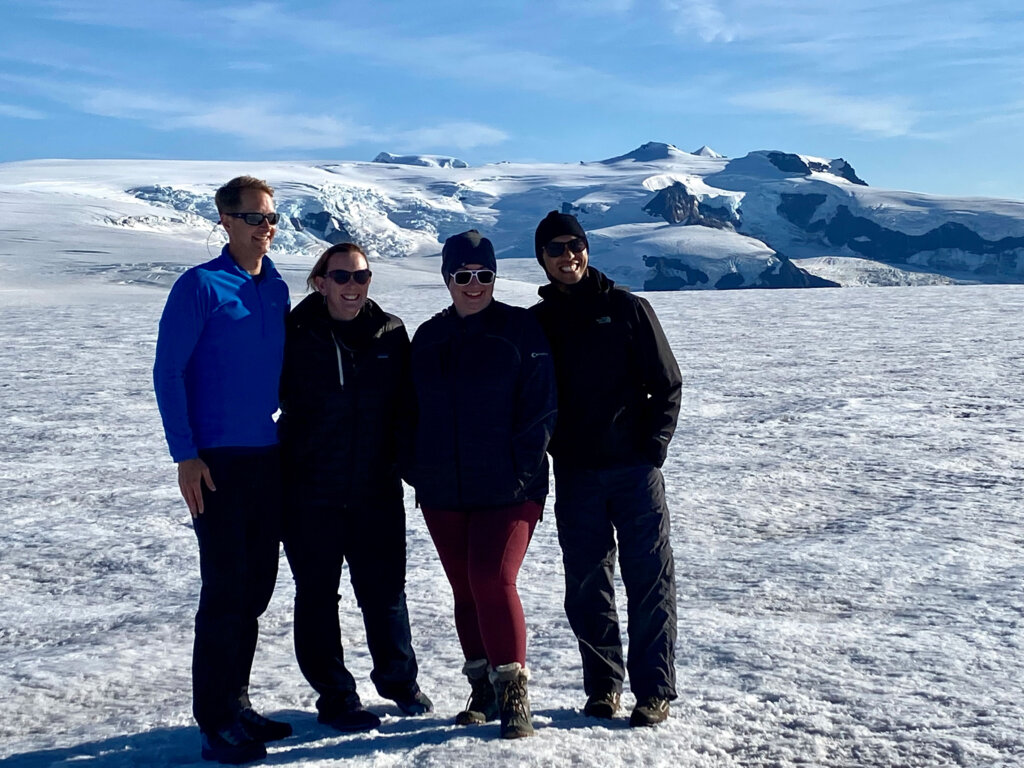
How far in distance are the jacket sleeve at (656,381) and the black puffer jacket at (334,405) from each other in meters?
0.67

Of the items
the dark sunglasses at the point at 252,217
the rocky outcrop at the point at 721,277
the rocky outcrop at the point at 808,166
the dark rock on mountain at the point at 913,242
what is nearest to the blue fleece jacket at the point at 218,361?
the dark sunglasses at the point at 252,217

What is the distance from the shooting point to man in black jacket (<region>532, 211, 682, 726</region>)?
273 centimetres

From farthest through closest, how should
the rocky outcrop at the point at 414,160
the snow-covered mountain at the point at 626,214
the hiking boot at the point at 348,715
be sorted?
the rocky outcrop at the point at 414,160
the snow-covered mountain at the point at 626,214
the hiking boot at the point at 348,715

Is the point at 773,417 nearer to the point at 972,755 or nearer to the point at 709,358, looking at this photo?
the point at 709,358

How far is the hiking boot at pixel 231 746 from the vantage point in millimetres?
2467

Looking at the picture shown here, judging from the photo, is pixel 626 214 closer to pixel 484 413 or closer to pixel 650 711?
pixel 484 413

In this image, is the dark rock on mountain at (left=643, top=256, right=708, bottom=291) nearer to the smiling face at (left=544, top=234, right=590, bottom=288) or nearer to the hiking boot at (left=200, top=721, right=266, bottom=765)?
the smiling face at (left=544, top=234, right=590, bottom=288)

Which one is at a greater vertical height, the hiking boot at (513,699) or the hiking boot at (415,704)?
the hiking boot at (513,699)

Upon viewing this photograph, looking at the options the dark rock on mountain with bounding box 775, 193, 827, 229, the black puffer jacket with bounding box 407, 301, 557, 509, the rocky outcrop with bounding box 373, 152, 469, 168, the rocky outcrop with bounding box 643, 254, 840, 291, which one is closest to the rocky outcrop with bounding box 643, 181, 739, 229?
the dark rock on mountain with bounding box 775, 193, 827, 229

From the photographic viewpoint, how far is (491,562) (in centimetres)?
260

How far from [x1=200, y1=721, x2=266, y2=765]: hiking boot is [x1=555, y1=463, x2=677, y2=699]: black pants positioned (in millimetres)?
920

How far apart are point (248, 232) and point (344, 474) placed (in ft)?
2.32

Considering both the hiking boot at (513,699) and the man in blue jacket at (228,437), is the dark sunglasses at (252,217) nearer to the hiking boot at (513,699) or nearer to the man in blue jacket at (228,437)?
the man in blue jacket at (228,437)

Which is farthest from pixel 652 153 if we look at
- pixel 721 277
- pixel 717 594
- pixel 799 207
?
pixel 717 594
